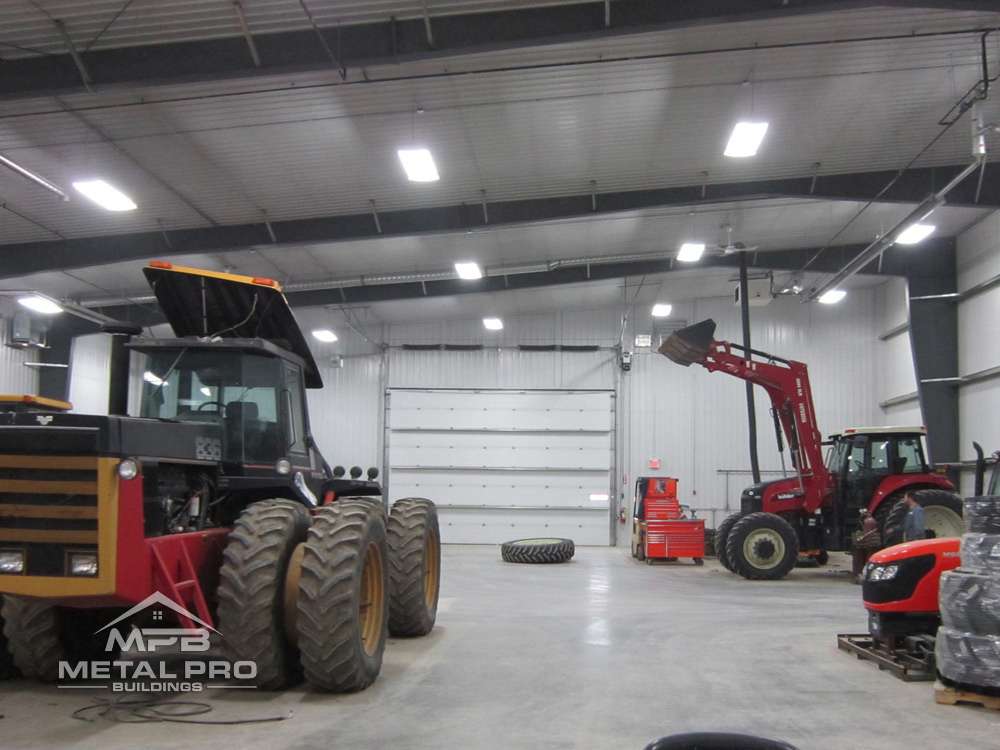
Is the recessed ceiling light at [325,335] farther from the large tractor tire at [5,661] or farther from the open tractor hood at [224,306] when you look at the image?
the large tractor tire at [5,661]

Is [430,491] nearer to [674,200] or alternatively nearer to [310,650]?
[674,200]

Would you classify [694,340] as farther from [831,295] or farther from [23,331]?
[23,331]

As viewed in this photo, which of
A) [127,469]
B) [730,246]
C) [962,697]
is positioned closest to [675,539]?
[730,246]

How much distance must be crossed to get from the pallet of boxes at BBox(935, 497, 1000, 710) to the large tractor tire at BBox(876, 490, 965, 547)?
8996mm

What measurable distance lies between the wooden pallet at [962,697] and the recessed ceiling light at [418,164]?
9188 mm

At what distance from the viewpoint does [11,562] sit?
516 centimetres

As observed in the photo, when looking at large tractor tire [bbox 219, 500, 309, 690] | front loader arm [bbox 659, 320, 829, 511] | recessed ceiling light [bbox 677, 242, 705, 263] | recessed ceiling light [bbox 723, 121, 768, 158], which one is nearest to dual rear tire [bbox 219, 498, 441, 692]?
large tractor tire [bbox 219, 500, 309, 690]

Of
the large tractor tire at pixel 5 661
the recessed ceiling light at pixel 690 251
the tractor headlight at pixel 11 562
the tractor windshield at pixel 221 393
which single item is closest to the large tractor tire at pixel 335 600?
the tractor windshield at pixel 221 393

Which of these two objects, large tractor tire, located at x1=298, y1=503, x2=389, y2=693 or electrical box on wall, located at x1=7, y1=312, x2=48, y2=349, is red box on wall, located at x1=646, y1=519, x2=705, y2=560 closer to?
large tractor tire, located at x1=298, y1=503, x2=389, y2=693

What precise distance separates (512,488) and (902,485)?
11241mm

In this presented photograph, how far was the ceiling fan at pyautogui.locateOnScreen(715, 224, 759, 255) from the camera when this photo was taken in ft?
60.6

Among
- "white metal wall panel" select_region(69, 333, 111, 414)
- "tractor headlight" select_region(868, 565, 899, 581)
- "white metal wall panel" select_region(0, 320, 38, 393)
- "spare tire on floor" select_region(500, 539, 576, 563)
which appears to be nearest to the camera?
"tractor headlight" select_region(868, 565, 899, 581)

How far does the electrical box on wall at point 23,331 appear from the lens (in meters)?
18.9

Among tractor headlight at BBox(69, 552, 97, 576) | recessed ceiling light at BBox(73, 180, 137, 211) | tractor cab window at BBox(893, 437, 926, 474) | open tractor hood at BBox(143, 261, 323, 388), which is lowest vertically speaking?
tractor headlight at BBox(69, 552, 97, 576)
